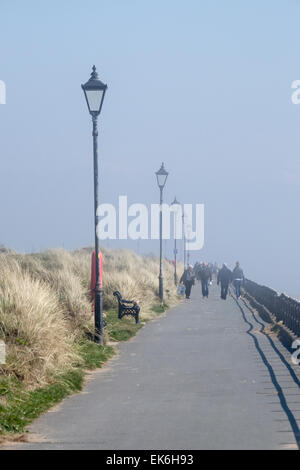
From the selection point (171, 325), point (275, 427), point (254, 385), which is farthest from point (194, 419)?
point (171, 325)

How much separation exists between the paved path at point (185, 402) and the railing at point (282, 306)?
0.80 m

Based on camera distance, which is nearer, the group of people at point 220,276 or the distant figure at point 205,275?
the distant figure at point 205,275

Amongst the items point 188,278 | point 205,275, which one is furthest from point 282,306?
point 188,278

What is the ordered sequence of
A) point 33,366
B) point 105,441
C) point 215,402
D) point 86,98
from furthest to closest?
point 86,98
point 33,366
point 215,402
point 105,441

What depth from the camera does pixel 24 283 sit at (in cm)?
1599

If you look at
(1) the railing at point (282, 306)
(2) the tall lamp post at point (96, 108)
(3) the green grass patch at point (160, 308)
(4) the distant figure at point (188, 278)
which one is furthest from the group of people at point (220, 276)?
(2) the tall lamp post at point (96, 108)

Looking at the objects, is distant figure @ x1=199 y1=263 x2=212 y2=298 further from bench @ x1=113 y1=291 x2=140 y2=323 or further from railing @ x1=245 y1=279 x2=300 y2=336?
bench @ x1=113 y1=291 x2=140 y2=323

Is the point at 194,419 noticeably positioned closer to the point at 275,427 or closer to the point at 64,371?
the point at 275,427

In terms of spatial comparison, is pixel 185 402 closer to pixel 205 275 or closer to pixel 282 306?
pixel 282 306

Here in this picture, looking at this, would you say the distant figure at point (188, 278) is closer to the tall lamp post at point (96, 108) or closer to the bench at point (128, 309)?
the bench at point (128, 309)

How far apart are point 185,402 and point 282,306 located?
13.3 m

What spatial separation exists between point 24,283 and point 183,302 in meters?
25.7

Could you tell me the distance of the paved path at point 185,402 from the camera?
31.9 ft

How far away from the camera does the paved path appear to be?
383 inches
